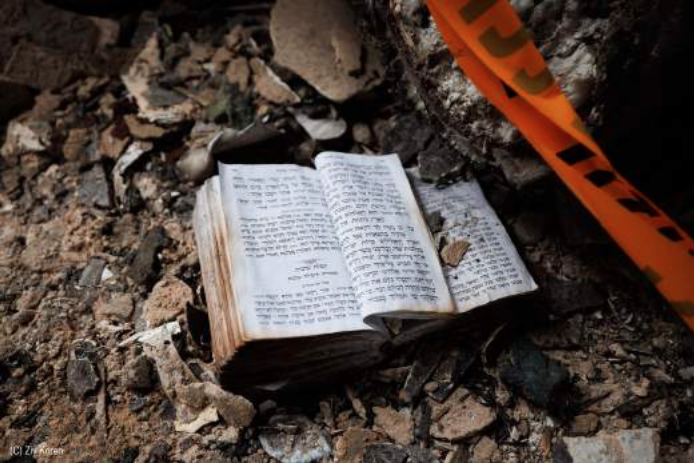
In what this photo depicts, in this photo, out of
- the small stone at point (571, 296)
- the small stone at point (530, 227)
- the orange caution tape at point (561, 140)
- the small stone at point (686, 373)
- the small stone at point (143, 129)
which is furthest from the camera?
the small stone at point (143, 129)

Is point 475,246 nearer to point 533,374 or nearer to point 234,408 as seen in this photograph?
point 533,374

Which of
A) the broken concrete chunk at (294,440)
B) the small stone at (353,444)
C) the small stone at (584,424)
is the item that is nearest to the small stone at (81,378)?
the broken concrete chunk at (294,440)

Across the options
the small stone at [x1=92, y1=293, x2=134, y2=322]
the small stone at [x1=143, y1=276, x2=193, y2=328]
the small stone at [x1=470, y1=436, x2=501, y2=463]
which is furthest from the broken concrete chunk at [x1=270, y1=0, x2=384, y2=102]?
the small stone at [x1=470, y1=436, x2=501, y2=463]

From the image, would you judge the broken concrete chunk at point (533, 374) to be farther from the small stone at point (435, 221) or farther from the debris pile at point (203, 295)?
the small stone at point (435, 221)

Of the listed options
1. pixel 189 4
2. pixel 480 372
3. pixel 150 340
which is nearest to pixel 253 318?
pixel 150 340

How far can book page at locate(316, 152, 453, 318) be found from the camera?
118cm

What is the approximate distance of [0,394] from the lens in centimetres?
124

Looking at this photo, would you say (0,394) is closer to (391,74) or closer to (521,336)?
(521,336)

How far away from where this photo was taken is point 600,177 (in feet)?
3.72

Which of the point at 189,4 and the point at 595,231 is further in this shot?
the point at 189,4

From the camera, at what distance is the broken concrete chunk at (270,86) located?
1.74m

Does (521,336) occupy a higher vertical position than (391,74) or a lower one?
lower

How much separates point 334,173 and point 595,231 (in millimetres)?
682

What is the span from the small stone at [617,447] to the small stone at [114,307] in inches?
41.4
